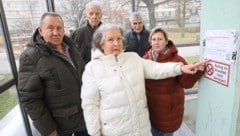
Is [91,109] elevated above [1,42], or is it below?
below

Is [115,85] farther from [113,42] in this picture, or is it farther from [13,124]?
[13,124]

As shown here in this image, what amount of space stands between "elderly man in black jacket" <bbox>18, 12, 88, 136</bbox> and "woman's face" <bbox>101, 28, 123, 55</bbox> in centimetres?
35

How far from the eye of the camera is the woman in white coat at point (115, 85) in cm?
122

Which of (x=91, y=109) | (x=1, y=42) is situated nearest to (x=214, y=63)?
(x=91, y=109)

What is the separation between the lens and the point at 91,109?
1.26 m

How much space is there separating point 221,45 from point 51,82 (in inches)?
40.0

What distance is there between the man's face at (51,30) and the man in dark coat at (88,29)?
1.00m

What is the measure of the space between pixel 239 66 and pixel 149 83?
69 centimetres

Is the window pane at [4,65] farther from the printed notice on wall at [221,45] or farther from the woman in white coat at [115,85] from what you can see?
the printed notice on wall at [221,45]

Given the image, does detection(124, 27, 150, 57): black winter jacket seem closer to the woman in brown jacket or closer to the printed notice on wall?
the woman in brown jacket

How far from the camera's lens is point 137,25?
2.56m

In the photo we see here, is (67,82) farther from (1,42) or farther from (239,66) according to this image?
(239,66)

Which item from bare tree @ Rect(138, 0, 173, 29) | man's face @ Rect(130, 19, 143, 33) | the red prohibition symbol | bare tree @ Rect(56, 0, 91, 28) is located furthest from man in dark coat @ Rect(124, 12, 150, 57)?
the red prohibition symbol

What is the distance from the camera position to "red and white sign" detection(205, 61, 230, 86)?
2.97ft
